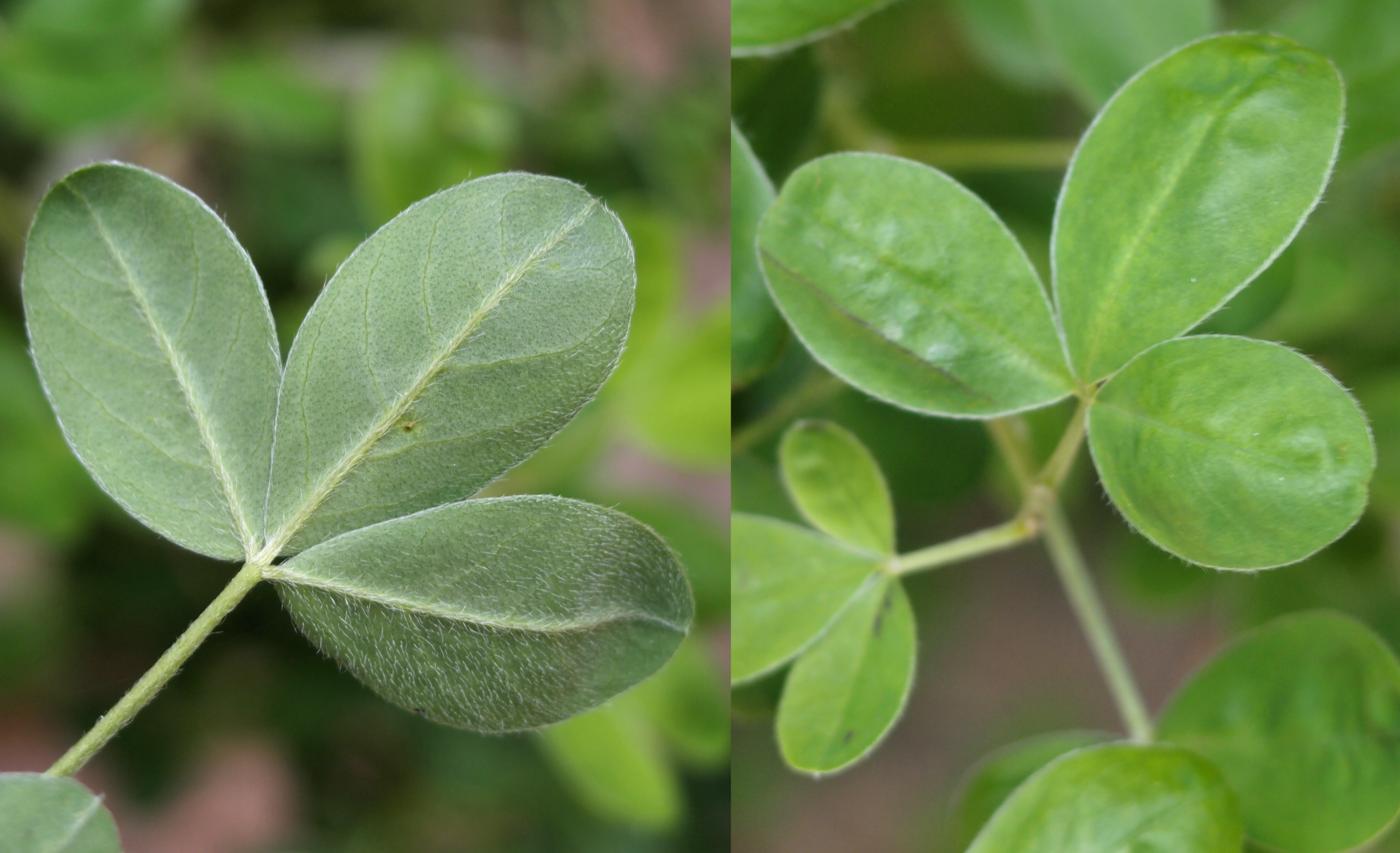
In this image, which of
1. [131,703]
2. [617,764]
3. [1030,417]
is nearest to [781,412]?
[1030,417]

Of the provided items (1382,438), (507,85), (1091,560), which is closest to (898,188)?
(1382,438)

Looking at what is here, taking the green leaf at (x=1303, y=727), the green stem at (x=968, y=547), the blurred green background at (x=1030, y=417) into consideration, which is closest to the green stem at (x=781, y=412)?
the blurred green background at (x=1030, y=417)

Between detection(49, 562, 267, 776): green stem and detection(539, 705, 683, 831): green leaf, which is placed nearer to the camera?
detection(49, 562, 267, 776): green stem

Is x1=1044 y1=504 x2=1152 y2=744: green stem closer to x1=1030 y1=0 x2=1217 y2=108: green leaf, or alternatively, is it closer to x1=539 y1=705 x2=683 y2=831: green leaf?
x1=1030 y1=0 x2=1217 y2=108: green leaf

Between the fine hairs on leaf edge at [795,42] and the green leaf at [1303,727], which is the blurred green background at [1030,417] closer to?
the fine hairs on leaf edge at [795,42]

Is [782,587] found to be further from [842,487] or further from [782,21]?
[782,21]

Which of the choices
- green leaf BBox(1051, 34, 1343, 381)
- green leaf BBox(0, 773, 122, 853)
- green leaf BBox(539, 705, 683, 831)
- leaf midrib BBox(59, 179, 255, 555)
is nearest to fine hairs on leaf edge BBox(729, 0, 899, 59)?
green leaf BBox(1051, 34, 1343, 381)

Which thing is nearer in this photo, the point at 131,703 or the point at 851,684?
the point at 131,703
